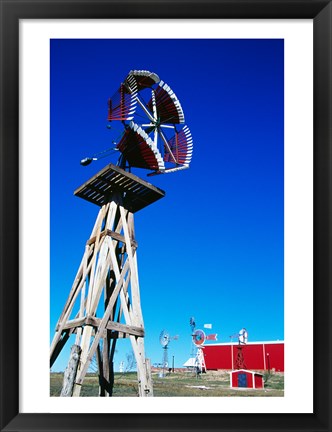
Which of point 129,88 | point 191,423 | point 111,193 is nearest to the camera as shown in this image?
point 191,423

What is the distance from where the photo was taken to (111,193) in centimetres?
832

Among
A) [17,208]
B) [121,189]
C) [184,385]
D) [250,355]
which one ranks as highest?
[121,189]

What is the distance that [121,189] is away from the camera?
8.36 metres

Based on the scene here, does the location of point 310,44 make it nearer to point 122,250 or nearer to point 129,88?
point 129,88

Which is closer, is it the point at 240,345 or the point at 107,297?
the point at 240,345

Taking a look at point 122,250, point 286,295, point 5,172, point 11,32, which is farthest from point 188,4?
point 122,250

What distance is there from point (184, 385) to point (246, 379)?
64cm

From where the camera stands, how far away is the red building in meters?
5.57

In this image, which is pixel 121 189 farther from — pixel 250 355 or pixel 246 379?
pixel 246 379

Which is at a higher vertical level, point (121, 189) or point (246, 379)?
point (121, 189)

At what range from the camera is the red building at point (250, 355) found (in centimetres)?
557

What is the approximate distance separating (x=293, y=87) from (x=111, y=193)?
352cm

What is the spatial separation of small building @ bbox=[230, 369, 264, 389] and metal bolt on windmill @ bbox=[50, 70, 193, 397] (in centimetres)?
107

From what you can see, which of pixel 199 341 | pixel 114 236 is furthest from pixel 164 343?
pixel 114 236
